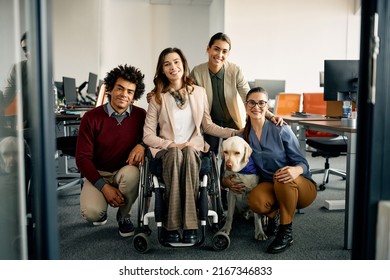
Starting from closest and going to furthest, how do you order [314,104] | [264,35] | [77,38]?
[314,104]
[264,35]
[77,38]

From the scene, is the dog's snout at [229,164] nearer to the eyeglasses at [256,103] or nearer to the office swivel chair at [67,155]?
the eyeglasses at [256,103]

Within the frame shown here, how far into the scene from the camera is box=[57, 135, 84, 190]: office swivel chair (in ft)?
8.12

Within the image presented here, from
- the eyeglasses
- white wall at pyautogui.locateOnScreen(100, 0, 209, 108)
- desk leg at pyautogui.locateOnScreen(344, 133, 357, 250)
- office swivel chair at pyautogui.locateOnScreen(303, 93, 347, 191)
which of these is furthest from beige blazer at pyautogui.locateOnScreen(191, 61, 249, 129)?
white wall at pyautogui.locateOnScreen(100, 0, 209, 108)

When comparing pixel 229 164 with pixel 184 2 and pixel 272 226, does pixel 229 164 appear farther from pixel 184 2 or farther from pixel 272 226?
pixel 184 2

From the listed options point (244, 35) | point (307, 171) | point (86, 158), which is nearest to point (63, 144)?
point (86, 158)

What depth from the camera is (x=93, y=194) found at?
1.78m

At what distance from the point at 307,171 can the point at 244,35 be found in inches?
158

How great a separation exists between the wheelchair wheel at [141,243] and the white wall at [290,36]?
13.8 feet

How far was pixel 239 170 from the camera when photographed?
1.75 m

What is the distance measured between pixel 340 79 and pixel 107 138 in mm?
1493

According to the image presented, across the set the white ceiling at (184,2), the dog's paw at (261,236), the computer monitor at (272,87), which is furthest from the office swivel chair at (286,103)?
the white ceiling at (184,2)

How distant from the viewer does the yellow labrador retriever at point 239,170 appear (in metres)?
1.71

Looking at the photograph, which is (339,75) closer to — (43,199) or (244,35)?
(43,199)

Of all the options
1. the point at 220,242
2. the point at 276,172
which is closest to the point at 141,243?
the point at 220,242
